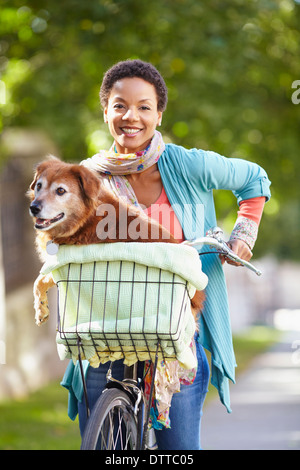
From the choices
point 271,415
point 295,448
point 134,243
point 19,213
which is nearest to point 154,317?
point 134,243

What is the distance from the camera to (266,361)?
658 inches

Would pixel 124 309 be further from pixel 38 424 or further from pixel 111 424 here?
pixel 38 424

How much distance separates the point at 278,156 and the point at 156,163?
431 inches

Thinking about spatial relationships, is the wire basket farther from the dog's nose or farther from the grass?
the grass

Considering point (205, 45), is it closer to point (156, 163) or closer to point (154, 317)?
point (156, 163)

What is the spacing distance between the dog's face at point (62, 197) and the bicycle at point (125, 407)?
0.22 meters

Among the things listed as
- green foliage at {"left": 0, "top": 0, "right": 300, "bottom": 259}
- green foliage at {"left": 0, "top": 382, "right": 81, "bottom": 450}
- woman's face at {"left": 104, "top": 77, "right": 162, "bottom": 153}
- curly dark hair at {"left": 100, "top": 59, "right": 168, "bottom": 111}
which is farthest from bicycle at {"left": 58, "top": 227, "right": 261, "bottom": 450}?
green foliage at {"left": 0, "top": 0, "right": 300, "bottom": 259}

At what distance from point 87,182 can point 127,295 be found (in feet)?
1.36

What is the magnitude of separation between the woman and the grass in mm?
3997

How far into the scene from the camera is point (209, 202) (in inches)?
132

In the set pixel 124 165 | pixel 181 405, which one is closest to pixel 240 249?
pixel 124 165

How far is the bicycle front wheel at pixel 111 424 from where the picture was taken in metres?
2.75

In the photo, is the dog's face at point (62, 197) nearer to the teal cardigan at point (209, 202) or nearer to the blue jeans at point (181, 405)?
the teal cardigan at point (209, 202)

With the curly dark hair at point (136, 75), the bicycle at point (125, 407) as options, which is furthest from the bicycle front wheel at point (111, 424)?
the curly dark hair at point (136, 75)
